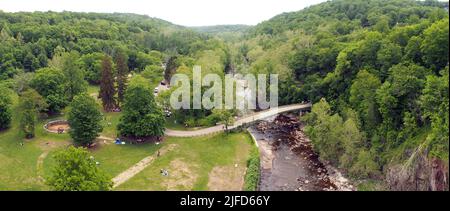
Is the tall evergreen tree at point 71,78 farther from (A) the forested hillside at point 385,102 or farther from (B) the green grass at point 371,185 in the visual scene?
(B) the green grass at point 371,185

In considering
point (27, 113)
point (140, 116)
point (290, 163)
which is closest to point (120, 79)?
point (140, 116)

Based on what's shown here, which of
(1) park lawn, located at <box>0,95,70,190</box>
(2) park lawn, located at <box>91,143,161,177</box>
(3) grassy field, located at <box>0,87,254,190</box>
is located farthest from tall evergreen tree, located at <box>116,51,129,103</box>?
(2) park lawn, located at <box>91,143,161,177</box>

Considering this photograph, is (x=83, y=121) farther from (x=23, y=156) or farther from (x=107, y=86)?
(x=107, y=86)

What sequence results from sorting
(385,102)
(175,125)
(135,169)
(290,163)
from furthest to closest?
(175,125), (290,163), (385,102), (135,169)

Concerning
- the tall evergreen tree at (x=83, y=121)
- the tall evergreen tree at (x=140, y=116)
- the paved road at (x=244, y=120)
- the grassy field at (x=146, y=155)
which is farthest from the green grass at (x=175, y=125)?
the tall evergreen tree at (x=83, y=121)
